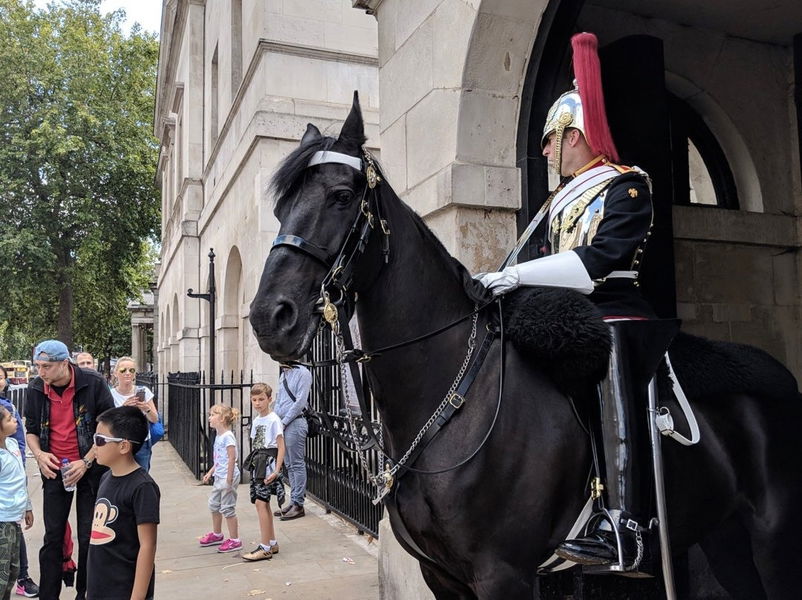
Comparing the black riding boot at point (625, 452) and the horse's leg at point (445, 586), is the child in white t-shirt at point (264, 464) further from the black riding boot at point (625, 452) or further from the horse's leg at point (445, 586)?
the black riding boot at point (625, 452)

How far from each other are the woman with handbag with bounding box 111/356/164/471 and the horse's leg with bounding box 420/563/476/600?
3391mm

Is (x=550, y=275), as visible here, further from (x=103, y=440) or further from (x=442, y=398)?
(x=103, y=440)

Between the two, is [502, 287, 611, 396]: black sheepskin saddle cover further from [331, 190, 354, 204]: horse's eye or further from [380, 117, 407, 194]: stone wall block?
[380, 117, 407, 194]: stone wall block

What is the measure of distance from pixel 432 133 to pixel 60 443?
3891 mm

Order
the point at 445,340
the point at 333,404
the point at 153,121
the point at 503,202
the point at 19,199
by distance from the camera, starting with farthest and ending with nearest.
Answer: the point at 153,121 < the point at 19,199 < the point at 333,404 < the point at 503,202 < the point at 445,340

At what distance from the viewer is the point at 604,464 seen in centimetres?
273

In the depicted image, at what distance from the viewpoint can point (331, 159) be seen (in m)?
2.51

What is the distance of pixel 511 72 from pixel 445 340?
103 inches

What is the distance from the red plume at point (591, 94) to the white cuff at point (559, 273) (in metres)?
0.65

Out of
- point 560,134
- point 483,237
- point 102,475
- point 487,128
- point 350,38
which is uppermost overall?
point 350,38

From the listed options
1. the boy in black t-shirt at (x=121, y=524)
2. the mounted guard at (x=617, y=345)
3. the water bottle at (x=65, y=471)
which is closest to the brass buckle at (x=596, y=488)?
the mounted guard at (x=617, y=345)

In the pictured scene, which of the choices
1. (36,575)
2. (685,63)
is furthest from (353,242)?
(36,575)

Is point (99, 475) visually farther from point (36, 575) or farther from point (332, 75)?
point (332, 75)

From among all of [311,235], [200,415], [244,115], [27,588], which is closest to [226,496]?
[27,588]
